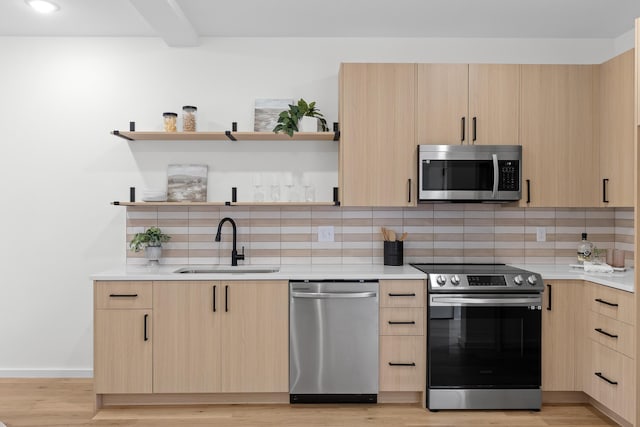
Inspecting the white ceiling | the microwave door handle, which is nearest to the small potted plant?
the white ceiling

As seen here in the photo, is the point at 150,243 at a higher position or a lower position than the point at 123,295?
higher

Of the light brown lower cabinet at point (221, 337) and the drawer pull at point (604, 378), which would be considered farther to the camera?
the light brown lower cabinet at point (221, 337)

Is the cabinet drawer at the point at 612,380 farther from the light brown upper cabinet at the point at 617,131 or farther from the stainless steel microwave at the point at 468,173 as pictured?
the stainless steel microwave at the point at 468,173

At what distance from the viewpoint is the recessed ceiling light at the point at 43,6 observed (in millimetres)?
2976

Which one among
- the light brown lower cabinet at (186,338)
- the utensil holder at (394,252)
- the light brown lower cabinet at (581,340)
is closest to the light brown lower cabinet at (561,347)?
the light brown lower cabinet at (581,340)

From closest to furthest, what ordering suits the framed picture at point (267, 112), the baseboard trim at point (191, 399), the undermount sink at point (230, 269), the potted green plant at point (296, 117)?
the baseboard trim at point (191, 399)
the potted green plant at point (296, 117)
the undermount sink at point (230, 269)
the framed picture at point (267, 112)

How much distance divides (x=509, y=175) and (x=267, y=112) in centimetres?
177

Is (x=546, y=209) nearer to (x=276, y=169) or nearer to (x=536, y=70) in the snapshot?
(x=536, y=70)

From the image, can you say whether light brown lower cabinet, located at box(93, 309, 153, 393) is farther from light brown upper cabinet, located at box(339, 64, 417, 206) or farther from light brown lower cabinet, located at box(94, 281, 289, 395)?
light brown upper cabinet, located at box(339, 64, 417, 206)

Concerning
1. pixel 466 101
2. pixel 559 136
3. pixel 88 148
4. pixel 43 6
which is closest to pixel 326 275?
pixel 466 101

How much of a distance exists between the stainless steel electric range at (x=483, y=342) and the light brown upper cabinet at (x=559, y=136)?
0.71 metres

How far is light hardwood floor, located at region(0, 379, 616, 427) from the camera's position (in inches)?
112

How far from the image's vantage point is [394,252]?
11.3 feet

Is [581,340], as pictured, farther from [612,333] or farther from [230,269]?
[230,269]
